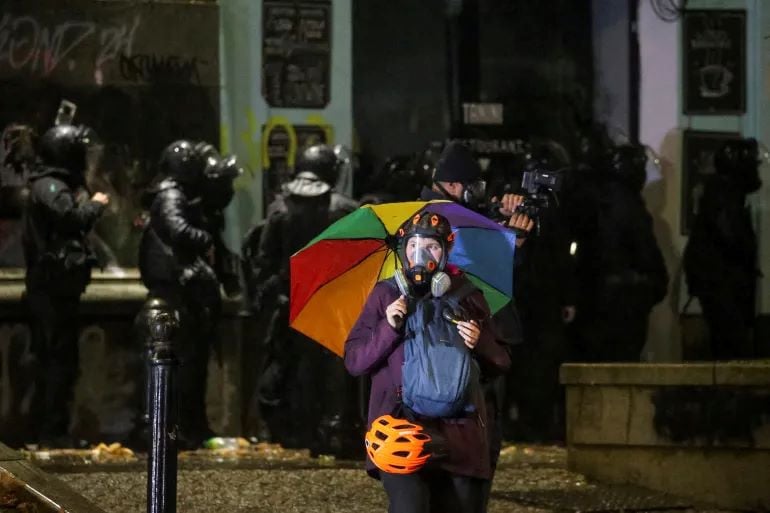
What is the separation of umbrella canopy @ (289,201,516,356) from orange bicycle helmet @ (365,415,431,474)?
868mm

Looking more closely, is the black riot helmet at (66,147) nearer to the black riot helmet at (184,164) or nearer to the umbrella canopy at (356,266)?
the black riot helmet at (184,164)

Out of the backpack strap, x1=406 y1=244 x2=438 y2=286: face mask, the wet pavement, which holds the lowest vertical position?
the wet pavement

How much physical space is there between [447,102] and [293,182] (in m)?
2.47

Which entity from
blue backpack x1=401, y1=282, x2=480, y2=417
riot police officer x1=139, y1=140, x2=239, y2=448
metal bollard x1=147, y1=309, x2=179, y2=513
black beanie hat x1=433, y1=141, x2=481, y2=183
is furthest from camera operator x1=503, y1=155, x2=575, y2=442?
blue backpack x1=401, y1=282, x2=480, y2=417

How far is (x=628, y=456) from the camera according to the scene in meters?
10.0

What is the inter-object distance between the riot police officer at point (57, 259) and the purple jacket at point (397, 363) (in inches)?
220

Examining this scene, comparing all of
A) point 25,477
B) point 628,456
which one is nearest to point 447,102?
point 628,456

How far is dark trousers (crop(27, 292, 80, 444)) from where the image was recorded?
1178 centimetres

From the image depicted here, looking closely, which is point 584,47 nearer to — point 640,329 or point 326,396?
point 640,329

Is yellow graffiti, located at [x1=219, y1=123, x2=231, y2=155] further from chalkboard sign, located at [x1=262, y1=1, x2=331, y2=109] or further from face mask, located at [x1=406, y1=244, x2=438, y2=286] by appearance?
face mask, located at [x1=406, y1=244, x2=438, y2=286]

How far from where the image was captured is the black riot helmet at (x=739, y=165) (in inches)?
537

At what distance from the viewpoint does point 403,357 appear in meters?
5.92

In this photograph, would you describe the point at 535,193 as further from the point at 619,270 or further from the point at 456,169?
the point at 619,270

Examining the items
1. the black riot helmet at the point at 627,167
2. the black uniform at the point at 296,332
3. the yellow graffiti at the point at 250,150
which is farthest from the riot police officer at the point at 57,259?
the black riot helmet at the point at 627,167
